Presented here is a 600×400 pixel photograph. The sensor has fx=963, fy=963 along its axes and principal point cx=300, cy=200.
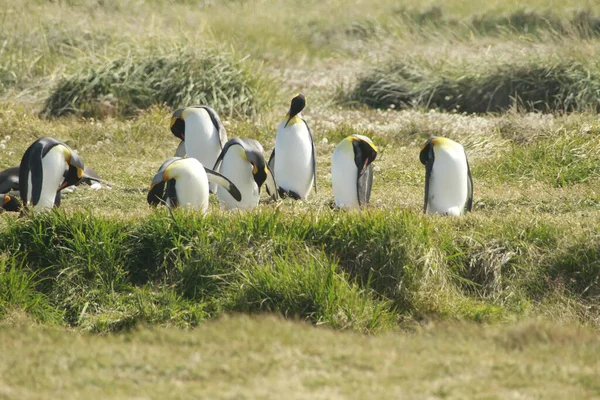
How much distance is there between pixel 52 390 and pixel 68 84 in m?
9.10

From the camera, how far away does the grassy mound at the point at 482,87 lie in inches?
512

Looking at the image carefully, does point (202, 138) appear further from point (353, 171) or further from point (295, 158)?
point (353, 171)

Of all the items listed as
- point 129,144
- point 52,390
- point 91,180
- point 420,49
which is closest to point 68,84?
point 129,144

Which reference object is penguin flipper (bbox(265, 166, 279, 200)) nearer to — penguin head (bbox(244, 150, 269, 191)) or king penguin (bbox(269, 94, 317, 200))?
penguin head (bbox(244, 150, 269, 191))

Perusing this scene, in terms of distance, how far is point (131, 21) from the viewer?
19828 mm

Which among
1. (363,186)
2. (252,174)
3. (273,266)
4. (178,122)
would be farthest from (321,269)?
(178,122)

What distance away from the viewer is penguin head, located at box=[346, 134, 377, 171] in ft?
27.5

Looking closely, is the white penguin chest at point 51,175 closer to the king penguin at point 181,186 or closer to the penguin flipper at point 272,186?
the king penguin at point 181,186

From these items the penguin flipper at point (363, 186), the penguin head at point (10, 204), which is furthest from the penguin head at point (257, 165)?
the penguin head at point (10, 204)

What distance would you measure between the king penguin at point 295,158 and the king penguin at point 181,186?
1.49m

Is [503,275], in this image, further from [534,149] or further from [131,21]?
[131,21]

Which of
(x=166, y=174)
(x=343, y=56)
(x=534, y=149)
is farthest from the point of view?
(x=343, y=56)

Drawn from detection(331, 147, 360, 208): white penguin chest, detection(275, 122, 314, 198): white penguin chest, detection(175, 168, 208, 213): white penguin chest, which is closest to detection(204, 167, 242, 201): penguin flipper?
detection(175, 168, 208, 213): white penguin chest

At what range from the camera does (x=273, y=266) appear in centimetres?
655
